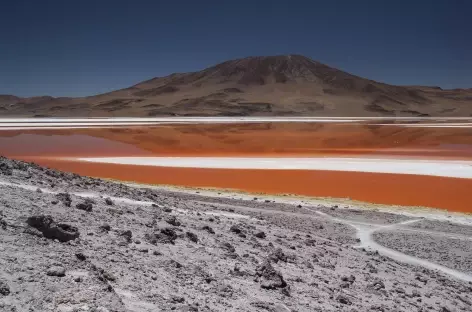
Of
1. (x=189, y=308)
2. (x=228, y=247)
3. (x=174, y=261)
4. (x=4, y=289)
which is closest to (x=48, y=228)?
(x=4, y=289)

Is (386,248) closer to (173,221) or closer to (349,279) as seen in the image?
(349,279)

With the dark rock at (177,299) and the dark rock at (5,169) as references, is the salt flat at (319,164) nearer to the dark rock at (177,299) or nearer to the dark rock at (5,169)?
the dark rock at (5,169)

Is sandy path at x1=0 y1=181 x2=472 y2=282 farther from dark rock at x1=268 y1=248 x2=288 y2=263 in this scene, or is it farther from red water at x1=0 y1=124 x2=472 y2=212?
red water at x1=0 y1=124 x2=472 y2=212

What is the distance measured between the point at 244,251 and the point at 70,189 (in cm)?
443

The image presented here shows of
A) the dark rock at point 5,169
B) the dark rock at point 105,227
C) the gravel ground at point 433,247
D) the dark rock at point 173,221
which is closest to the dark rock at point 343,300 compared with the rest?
the dark rock at point 173,221

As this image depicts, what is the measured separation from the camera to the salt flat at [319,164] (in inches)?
1228

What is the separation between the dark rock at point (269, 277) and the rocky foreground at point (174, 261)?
0.02 m

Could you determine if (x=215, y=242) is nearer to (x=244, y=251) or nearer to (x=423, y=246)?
(x=244, y=251)

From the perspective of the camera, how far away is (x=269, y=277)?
7402 millimetres

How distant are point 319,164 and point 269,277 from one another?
89.8 ft

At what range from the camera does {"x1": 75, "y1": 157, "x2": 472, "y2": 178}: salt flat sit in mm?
31180

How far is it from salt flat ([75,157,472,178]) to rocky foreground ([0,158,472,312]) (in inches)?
737

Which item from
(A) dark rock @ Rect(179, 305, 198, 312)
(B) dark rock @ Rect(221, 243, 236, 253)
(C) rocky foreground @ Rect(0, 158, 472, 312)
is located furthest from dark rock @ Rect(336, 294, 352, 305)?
(A) dark rock @ Rect(179, 305, 198, 312)

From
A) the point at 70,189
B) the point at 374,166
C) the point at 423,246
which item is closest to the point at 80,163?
the point at 374,166
